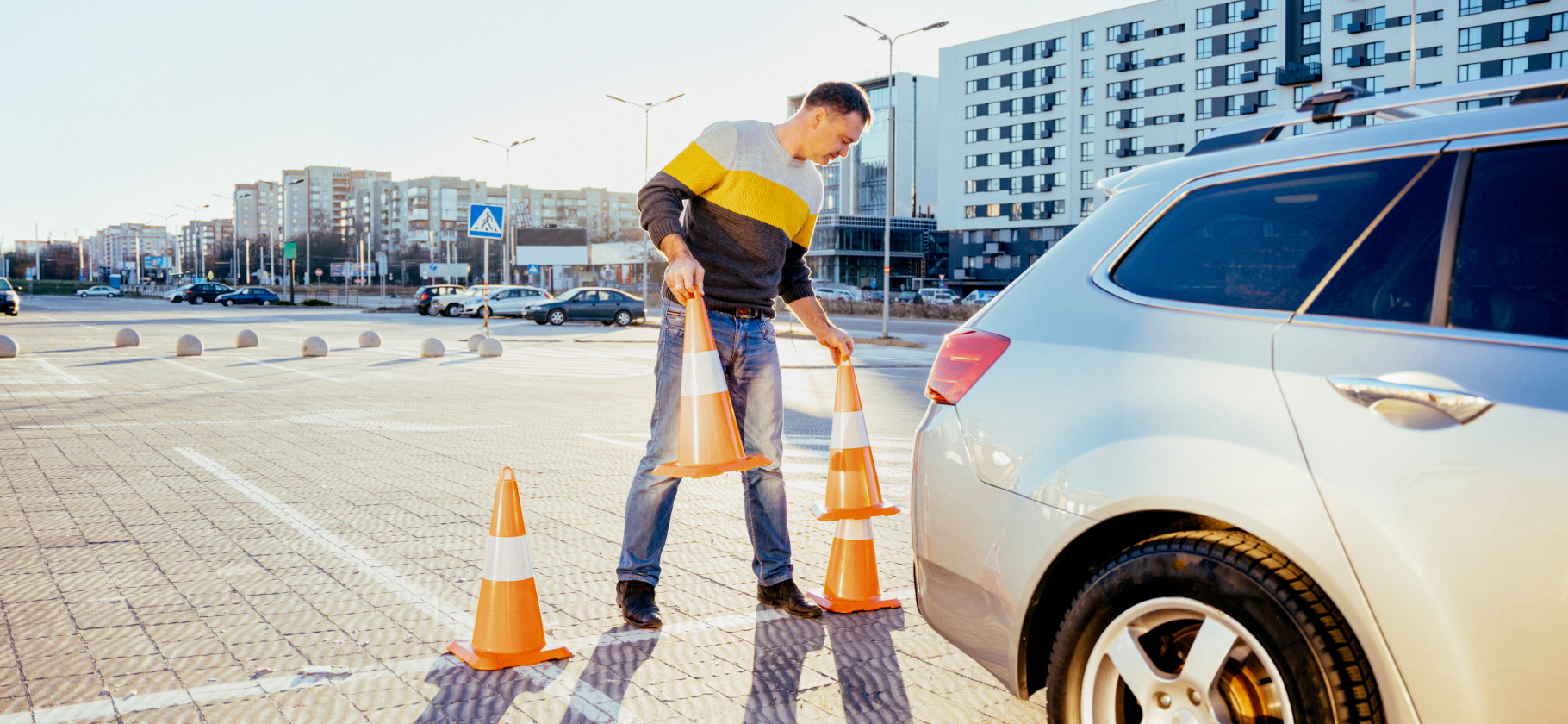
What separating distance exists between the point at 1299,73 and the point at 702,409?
74.5m

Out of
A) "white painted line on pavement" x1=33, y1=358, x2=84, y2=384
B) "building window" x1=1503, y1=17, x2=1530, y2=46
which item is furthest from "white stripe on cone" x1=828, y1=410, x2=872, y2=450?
"building window" x1=1503, y1=17, x2=1530, y2=46

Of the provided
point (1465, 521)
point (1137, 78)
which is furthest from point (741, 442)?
point (1137, 78)

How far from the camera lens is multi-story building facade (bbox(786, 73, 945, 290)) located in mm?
105000

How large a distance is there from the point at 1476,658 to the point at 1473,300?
25.7 inches

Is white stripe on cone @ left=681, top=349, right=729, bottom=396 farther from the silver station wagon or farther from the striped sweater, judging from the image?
the silver station wagon

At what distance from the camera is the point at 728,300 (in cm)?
393

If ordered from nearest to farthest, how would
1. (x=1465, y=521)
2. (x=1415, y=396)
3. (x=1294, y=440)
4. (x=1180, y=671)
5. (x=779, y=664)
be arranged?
1. (x=1465, y=521)
2. (x=1415, y=396)
3. (x=1294, y=440)
4. (x=1180, y=671)
5. (x=779, y=664)

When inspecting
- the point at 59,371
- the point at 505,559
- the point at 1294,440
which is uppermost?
the point at 1294,440

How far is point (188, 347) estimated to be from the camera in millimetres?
17781

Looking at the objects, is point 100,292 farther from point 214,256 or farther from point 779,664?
point 779,664

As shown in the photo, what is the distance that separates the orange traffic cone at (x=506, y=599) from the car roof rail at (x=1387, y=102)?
228cm

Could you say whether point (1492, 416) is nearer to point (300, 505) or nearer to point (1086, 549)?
point (1086, 549)

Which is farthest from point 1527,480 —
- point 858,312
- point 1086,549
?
point 858,312

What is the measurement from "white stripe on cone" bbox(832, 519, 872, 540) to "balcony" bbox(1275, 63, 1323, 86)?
73.3 m
